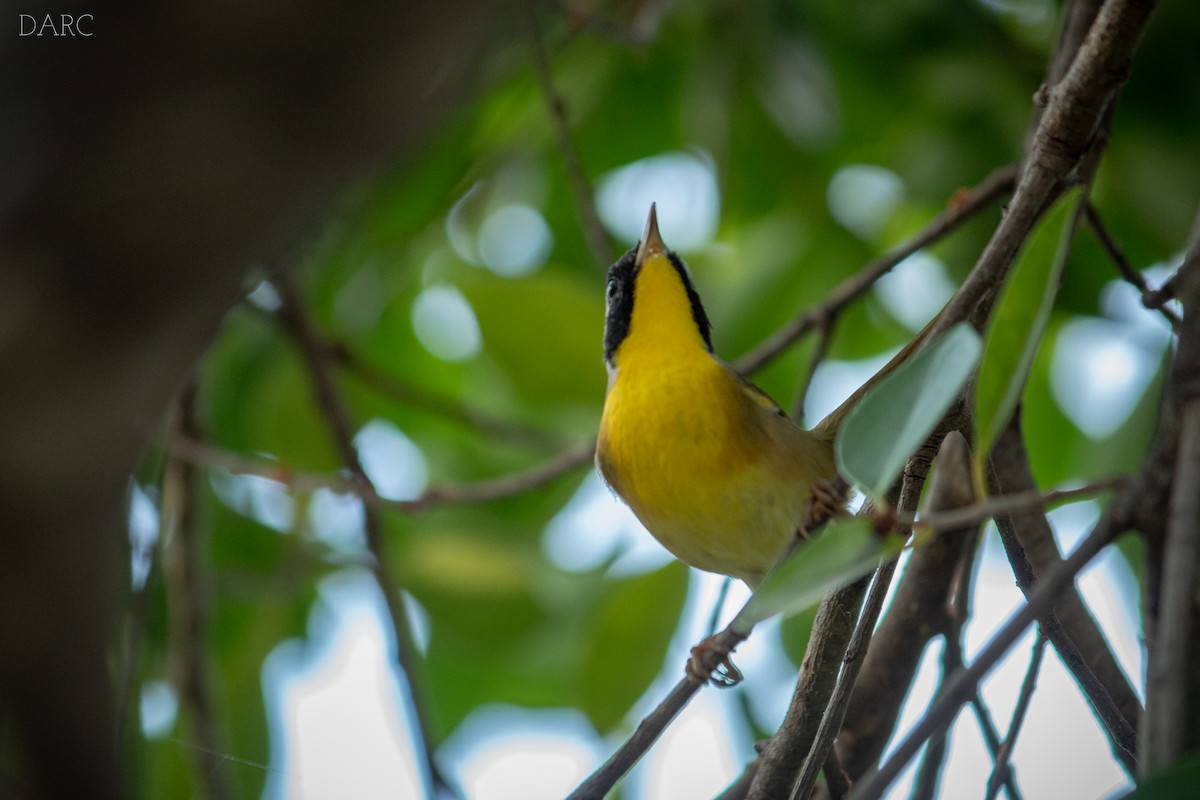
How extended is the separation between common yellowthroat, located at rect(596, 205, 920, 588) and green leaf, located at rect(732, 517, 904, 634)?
1.45 metres

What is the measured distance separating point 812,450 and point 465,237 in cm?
165

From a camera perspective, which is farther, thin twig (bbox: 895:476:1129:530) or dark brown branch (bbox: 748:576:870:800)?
dark brown branch (bbox: 748:576:870:800)

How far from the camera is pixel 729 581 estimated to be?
2.80 m

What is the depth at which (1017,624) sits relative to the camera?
97 cm

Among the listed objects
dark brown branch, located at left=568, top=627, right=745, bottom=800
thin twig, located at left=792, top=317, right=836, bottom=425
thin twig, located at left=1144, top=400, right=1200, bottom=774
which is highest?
thin twig, located at left=792, top=317, right=836, bottom=425

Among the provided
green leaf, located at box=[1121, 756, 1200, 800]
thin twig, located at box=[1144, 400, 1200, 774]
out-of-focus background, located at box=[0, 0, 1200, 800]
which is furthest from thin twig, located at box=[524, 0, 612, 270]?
green leaf, located at box=[1121, 756, 1200, 800]

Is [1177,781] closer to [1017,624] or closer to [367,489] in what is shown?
[1017,624]

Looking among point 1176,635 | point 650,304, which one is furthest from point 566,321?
point 1176,635

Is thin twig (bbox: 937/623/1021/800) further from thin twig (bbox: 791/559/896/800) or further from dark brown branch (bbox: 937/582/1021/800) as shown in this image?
thin twig (bbox: 791/559/896/800)

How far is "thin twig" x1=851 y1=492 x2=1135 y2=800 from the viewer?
966 mm

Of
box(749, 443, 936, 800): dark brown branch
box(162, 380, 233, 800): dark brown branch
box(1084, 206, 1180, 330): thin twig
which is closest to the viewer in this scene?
box(749, 443, 936, 800): dark brown branch

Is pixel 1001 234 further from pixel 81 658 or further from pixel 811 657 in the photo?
pixel 81 658

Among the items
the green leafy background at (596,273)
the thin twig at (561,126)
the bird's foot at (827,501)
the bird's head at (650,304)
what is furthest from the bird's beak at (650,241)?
the bird's foot at (827,501)

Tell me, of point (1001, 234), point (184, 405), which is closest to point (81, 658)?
point (1001, 234)
